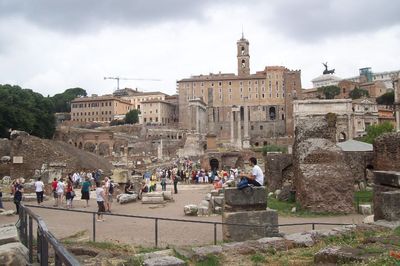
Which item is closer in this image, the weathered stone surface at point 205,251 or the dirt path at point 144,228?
the weathered stone surface at point 205,251

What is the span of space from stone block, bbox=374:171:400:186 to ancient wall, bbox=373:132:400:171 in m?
7.74

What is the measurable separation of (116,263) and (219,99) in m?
116

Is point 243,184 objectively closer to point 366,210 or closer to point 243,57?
point 366,210

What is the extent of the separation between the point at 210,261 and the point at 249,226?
3115 millimetres

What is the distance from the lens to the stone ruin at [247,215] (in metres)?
10.6

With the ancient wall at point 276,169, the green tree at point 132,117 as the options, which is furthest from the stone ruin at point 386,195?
the green tree at point 132,117

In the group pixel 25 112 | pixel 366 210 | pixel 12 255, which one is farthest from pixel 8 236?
pixel 25 112

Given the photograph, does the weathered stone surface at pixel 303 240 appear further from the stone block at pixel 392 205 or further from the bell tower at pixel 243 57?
the bell tower at pixel 243 57

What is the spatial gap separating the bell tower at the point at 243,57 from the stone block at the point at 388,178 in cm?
11682

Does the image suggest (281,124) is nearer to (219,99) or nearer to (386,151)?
(219,99)

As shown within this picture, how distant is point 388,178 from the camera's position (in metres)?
10.4

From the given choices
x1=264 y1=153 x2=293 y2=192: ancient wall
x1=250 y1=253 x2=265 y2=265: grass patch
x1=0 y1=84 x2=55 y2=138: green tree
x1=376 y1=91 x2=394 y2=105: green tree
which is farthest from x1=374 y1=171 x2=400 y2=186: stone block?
x1=376 y1=91 x2=394 y2=105: green tree

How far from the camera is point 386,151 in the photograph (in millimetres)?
18672

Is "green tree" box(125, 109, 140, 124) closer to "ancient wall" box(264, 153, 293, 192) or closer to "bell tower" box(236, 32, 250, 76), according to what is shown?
"bell tower" box(236, 32, 250, 76)
